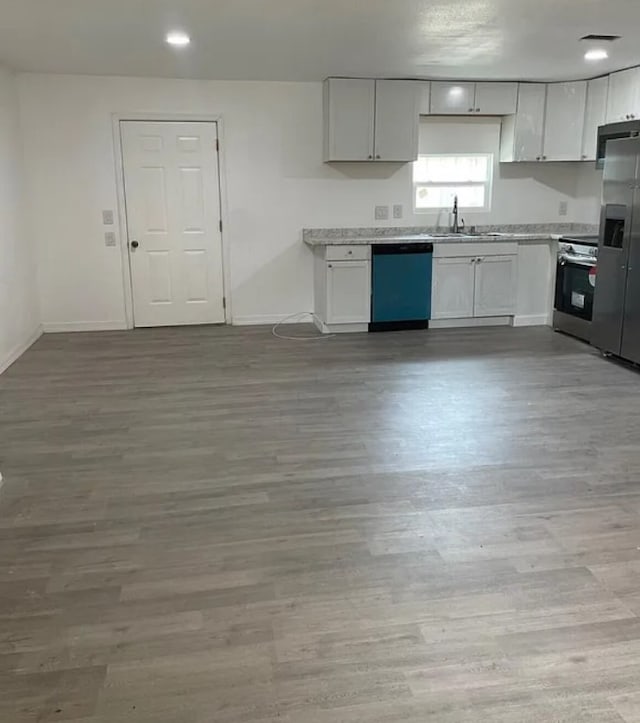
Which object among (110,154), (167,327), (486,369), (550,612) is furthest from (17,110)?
(550,612)

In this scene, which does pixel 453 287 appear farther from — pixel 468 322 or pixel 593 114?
Result: pixel 593 114

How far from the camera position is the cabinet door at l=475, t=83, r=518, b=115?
662 centimetres

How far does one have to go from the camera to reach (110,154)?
6.50 meters

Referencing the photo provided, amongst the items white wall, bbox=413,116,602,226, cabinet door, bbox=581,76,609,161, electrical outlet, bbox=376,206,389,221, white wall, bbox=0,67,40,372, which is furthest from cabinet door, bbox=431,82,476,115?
white wall, bbox=0,67,40,372

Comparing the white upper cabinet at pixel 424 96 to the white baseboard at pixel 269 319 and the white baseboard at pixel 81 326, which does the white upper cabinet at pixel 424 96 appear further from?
the white baseboard at pixel 81 326

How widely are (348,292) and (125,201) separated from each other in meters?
2.36

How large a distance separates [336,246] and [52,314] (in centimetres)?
291

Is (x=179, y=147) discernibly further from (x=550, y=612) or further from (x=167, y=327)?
(x=550, y=612)

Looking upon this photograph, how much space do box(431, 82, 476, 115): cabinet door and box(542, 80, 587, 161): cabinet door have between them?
80cm

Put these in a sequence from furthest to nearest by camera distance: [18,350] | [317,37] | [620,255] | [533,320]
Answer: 1. [533,320]
2. [18,350]
3. [620,255]
4. [317,37]

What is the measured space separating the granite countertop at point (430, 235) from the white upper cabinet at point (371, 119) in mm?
755

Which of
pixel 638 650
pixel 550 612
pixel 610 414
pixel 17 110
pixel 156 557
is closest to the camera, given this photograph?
pixel 638 650

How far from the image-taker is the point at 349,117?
6445 mm

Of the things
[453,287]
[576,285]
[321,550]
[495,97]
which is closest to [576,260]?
[576,285]
